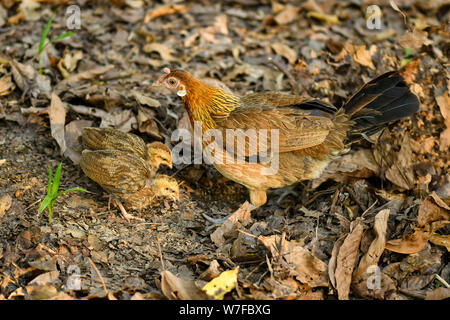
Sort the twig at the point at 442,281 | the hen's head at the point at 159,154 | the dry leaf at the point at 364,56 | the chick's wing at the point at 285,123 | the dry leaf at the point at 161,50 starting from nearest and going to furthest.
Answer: the twig at the point at 442,281
the chick's wing at the point at 285,123
the hen's head at the point at 159,154
the dry leaf at the point at 364,56
the dry leaf at the point at 161,50

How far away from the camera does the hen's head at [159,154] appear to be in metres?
4.58

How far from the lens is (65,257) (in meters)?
3.70

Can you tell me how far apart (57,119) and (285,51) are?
319 centimetres

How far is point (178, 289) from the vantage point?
3.38m

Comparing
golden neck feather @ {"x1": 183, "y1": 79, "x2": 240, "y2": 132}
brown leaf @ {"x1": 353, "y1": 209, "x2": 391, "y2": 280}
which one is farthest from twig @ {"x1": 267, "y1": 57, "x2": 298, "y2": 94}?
brown leaf @ {"x1": 353, "y1": 209, "x2": 391, "y2": 280}

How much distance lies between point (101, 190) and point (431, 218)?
3.05 m

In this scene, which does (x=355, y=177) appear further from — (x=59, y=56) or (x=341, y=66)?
(x=59, y=56)

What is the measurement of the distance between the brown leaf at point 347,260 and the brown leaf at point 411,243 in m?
0.26

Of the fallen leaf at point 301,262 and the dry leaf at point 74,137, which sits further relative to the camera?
the dry leaf at point 74,137

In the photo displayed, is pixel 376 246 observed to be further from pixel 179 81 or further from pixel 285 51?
pixel 285 51

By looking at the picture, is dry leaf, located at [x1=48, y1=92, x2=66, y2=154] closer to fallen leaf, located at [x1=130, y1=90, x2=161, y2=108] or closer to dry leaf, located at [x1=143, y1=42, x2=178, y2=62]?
fallen leaf, located at [x1=130, y1=90, x2=161, y2=108]

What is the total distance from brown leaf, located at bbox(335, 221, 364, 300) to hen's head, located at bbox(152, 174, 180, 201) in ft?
5.49

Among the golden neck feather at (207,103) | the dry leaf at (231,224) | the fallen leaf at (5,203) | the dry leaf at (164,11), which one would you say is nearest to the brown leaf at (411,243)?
the dry leaf at (231,224)

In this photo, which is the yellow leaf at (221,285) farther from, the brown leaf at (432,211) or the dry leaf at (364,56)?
the dry leaf at (364,56)
